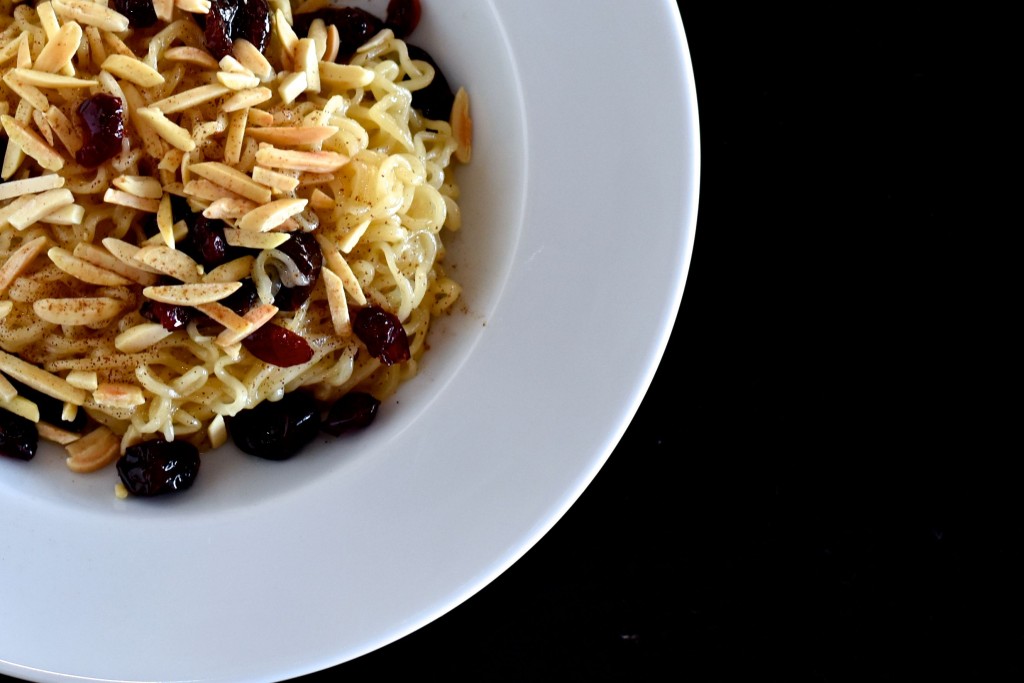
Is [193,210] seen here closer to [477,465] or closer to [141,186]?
[141,186]

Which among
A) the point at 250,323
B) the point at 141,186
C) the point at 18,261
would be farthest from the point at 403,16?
the point at 18,261

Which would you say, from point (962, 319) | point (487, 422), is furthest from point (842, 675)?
point (487, 422)

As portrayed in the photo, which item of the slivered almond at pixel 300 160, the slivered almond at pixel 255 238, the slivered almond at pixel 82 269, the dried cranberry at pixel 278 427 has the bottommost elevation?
the dried cranberry at pixel 278 427

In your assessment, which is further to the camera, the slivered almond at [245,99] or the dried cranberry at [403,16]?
the dried cranberry at [403,16]

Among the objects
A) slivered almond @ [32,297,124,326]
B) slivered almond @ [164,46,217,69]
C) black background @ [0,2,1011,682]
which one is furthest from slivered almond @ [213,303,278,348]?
black background @ [0,2,1011,682]

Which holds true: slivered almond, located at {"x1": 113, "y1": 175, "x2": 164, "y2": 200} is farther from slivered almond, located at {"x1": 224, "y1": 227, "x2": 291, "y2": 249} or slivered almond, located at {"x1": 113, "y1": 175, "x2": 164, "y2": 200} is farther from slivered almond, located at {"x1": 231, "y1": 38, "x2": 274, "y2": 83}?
slivered almond, located at {"x1": 231, "y1": 38, "x2": 274, "y2": 83}

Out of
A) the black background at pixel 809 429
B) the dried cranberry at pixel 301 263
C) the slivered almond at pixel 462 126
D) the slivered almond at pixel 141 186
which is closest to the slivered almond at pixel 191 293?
the dried cranberry at pixel 301 263

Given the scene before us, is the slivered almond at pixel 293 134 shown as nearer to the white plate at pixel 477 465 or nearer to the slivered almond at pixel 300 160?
the slivered almond at pixel 300 160
